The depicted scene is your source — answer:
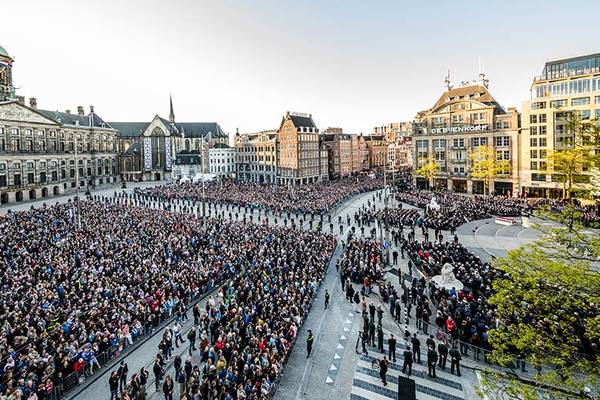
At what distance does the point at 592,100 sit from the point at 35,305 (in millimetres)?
73177

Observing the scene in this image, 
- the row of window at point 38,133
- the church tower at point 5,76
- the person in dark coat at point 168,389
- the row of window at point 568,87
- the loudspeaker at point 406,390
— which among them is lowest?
the loudspeaker at point 406,390

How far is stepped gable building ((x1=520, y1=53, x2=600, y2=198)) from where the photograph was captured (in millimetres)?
58094

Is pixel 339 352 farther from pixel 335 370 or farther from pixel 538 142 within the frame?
pixel 538 142

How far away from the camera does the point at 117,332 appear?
17.7 m

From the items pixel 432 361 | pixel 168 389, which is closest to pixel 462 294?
pixel 432 361

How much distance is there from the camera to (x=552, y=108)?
61.5 meters

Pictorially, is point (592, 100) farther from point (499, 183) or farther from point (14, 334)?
point (14, 334)

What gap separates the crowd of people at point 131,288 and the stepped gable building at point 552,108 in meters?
47.8

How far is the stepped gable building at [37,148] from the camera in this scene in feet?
225

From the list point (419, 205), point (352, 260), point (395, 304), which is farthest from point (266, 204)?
point (395, 304)

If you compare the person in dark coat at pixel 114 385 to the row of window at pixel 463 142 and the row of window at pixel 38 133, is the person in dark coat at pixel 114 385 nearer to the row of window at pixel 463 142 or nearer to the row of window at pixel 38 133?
the row of window at pixel 38 133

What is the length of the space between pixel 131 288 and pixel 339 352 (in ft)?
42.8

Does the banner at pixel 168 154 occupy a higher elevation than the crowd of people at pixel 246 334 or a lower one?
higher

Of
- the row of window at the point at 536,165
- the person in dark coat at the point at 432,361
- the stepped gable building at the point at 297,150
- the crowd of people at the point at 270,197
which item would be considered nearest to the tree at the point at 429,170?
the crowd of people at the point at 270,197
